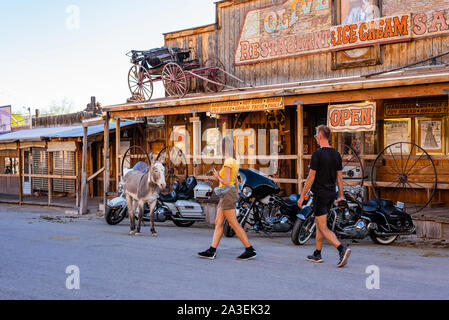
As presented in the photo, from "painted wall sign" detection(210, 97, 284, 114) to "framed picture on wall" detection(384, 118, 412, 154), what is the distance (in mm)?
3330

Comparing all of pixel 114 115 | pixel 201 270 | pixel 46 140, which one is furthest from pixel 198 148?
pixel 201 270

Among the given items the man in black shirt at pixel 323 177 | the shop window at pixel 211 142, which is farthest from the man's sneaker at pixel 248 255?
the shop window at pixel 211 142

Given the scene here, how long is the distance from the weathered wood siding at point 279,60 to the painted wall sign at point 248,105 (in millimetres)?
2270

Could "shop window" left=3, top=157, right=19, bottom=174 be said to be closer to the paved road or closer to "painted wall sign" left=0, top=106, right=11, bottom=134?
"painted wall sign" left=0, top=106, right=11, bottom=134

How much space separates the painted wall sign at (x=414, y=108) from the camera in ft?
46.5

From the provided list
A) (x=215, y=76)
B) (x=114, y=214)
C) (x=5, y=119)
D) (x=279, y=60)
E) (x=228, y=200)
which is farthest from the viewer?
(x=5, y=119)

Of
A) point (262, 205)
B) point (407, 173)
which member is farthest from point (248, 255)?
point (407, 173)

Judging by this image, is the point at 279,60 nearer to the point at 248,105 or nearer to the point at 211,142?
the point at 248,105

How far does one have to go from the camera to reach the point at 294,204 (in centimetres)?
1143

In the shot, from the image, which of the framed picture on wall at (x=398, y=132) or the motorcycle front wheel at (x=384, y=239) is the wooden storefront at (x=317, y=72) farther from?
the motorcycle front wheel at (x=384, y=239)

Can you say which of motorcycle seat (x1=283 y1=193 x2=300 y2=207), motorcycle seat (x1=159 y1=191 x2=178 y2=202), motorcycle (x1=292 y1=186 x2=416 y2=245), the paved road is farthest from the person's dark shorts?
motorcycle seat (x1=159 y1=191 x2=178 y2=202)

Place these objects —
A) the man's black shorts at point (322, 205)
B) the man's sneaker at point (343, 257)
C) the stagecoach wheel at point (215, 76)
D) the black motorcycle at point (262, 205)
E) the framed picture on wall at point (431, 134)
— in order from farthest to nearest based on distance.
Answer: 1. the stagecoach wheel at point (215, 76)
2. the framed picture on wall at point (431, 134)
3. the black motorcycle at point (262, 205)
4. the man's black shorts at point (322, 205)
5. the man's sneaker at point (343, 257)

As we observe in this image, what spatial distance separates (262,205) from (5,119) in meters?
25.5

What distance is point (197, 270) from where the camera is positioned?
7773 millimetres
